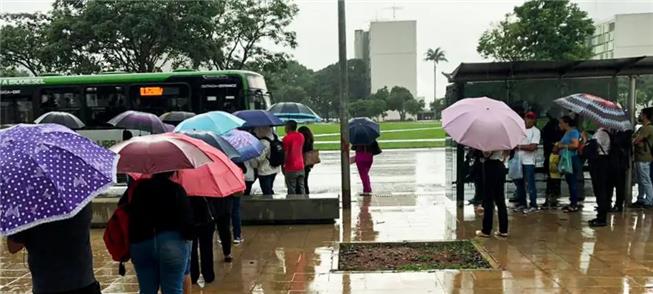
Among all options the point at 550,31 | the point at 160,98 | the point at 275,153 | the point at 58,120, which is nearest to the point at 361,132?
the point at 275,153

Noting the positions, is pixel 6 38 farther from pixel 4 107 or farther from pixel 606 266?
pixel 606 266

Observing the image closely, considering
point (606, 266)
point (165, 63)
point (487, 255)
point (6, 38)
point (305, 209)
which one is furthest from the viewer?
point (165, 63)

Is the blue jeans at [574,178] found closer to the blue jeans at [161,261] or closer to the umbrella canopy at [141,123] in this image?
the umbrella canopy at [141,123]

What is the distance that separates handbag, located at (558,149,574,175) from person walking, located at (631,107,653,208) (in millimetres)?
1318

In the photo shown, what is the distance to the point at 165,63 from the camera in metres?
28.0

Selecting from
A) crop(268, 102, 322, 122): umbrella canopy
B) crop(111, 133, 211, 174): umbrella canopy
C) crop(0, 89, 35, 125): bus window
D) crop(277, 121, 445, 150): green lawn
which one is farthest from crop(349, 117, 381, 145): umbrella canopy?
crop(277, 121, 445, 150): green lawn

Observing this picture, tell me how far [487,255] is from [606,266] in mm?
1225

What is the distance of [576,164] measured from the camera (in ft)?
30.6

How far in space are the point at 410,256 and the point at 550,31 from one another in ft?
80.6

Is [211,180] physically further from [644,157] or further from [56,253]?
[644,157]

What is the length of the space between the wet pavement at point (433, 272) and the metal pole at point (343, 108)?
0.40 m

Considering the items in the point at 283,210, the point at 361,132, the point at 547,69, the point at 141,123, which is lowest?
the point at 283,210

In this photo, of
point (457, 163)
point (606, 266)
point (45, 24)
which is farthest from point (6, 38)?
point (606, 266)

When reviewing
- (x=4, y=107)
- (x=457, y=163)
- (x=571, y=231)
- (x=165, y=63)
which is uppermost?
(x=165, y=63)
